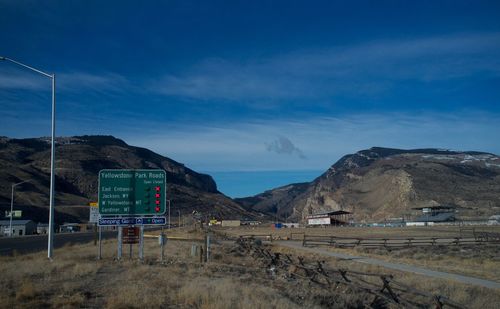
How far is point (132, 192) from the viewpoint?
23.8 metres

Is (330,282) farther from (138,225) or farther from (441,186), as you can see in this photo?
(441,186)

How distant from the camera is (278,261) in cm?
2514

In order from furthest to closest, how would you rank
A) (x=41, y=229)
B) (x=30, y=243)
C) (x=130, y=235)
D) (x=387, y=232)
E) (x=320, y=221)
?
(x=320, y=221) → (x=41, y=229) → (x=387, y=232) → (x=30, y=243) → (x=130, y=235)

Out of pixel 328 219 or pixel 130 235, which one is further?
pixel 328 219

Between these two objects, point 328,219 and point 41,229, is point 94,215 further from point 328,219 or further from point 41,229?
point 328,219

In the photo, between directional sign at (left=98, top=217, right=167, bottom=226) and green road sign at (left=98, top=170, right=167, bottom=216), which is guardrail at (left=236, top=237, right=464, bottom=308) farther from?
green road sign at (left=98, top=170, right=167, bottom=216)

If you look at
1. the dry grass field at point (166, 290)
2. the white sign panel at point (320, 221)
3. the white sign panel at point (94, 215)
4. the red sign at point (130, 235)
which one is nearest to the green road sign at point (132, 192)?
the red sign at point (130, 235)

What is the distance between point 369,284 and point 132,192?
1172 centimetres

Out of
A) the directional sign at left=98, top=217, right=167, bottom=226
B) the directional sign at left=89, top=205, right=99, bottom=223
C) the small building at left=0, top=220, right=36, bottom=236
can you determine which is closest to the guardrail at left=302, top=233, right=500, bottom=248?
the directional sign at left=89, top=205, right=99, bottom=223

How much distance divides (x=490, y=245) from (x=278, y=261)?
91.4 ft

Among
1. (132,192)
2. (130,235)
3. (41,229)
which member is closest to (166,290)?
(132,192)

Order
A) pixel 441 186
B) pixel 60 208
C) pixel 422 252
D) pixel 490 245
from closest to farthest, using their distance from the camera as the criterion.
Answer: pixel 422 252
pixel 490 245
pixel 60 208
pixel 441 186

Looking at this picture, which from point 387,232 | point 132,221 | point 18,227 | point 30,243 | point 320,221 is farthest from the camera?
point 320,221

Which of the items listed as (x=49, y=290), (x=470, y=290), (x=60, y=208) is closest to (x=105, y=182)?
(x=49, y=290)
